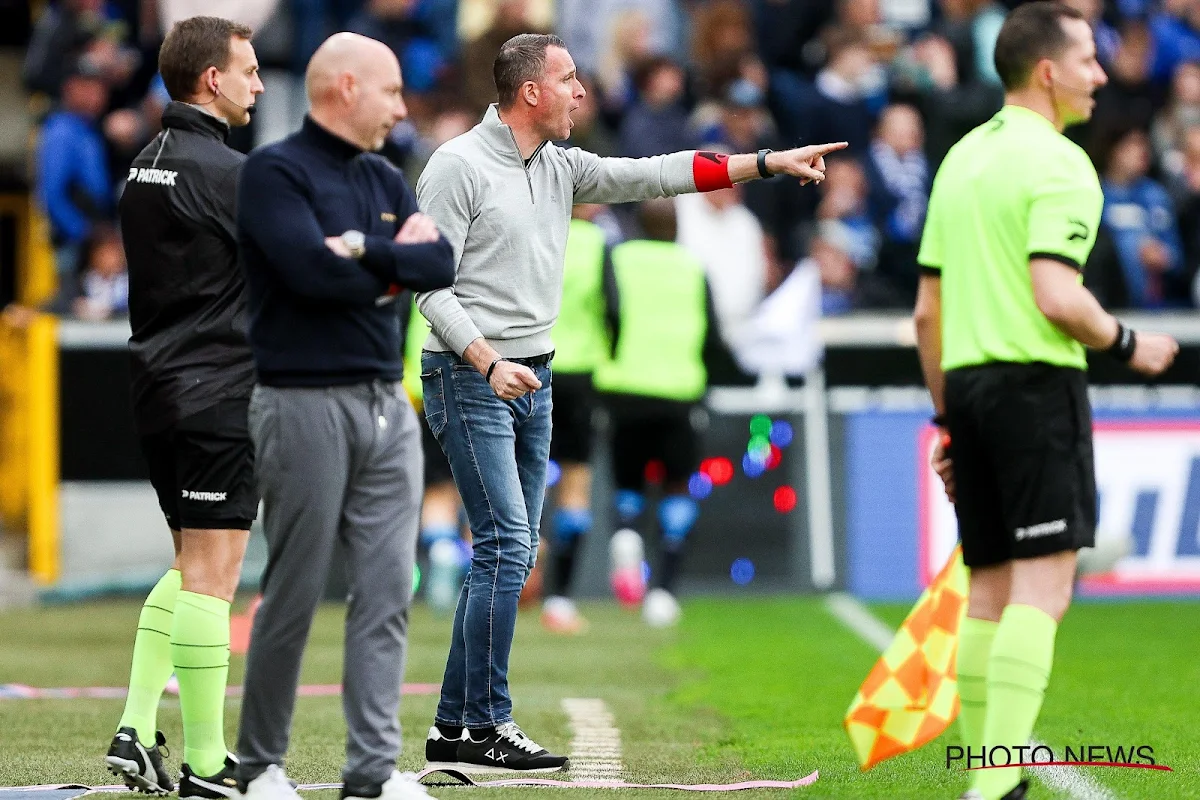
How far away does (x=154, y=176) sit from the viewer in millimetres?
6137

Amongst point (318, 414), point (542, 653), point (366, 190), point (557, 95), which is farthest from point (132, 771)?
point (542, 653)

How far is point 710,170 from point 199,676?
2.23 metres

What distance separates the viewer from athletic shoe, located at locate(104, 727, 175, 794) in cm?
602

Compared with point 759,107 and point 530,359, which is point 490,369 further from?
point 759,107

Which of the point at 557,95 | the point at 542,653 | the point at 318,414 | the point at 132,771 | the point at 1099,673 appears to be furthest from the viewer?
the point at 542,653

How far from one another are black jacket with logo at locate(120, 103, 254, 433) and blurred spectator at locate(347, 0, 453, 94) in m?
9.34

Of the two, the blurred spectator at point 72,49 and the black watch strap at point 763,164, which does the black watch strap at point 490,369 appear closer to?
the black watch strap at point 763,164

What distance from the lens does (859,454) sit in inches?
533

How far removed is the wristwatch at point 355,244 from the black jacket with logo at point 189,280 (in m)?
0.98

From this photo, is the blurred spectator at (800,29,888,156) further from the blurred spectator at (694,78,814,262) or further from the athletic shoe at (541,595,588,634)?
the athletic shoe at (541,595,588,634)

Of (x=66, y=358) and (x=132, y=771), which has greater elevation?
(x=66, y=358)

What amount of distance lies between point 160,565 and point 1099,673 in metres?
6.80

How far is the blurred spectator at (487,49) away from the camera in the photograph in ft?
47.7

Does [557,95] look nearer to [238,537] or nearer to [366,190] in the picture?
[366,190]
